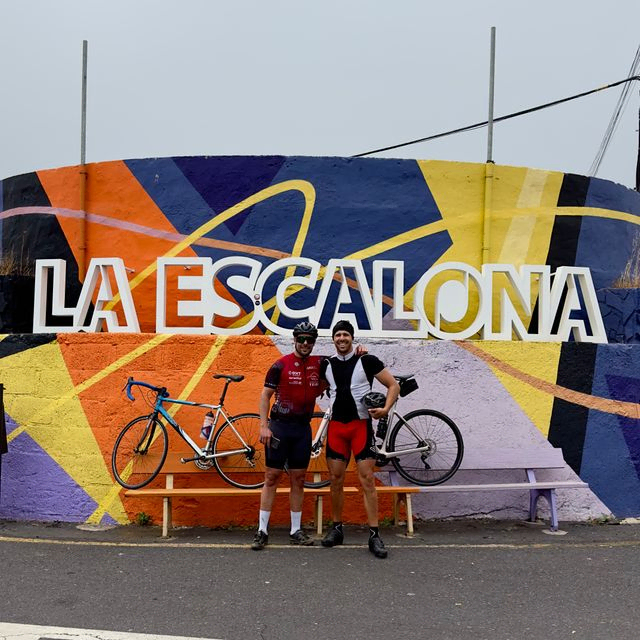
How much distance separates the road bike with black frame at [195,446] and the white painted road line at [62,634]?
305 centimetres

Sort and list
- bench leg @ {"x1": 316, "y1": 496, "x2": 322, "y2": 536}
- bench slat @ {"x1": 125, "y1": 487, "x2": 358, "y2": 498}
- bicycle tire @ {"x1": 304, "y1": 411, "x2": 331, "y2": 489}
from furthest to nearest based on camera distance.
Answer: bicycle tire @ {"x1": 304, "y1": 411, "x2": 331, "y2": 489}
bench leg @ {"x1": 316, "y1": 496, "x2": 322, "y2": 536}
bench slat @ {"x1": 125, "y1": 487, "x2": 358, "y2": 498}

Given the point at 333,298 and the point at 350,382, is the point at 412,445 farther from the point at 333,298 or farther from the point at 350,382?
the point at 333,298

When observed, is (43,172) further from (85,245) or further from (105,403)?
(105,403)

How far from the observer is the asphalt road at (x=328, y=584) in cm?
498

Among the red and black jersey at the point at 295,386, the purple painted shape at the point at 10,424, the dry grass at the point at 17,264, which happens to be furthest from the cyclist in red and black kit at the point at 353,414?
the dry grass at the point at 17,264

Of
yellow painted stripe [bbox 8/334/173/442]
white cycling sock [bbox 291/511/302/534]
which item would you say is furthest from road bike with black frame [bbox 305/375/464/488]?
yellow painted stripe [bbox 8/334/173/442]

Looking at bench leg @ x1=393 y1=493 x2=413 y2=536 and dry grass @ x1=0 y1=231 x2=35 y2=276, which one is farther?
dry grass @ x1=0 y1=231 x2=35 y2=276

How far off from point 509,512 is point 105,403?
441 cm

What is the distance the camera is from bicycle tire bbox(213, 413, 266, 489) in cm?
800

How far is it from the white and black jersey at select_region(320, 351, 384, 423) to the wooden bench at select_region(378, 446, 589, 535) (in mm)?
1292

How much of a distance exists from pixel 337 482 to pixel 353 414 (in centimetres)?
64

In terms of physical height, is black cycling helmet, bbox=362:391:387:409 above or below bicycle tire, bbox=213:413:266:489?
above

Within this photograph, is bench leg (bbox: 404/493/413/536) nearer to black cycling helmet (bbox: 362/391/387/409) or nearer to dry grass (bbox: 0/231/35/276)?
black cycling helmet (bbox: 362/391/387/409)

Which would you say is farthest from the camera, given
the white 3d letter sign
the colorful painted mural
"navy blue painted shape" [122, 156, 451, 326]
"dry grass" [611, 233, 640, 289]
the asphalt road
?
"dry grass" [611, 233, 640, 289]
